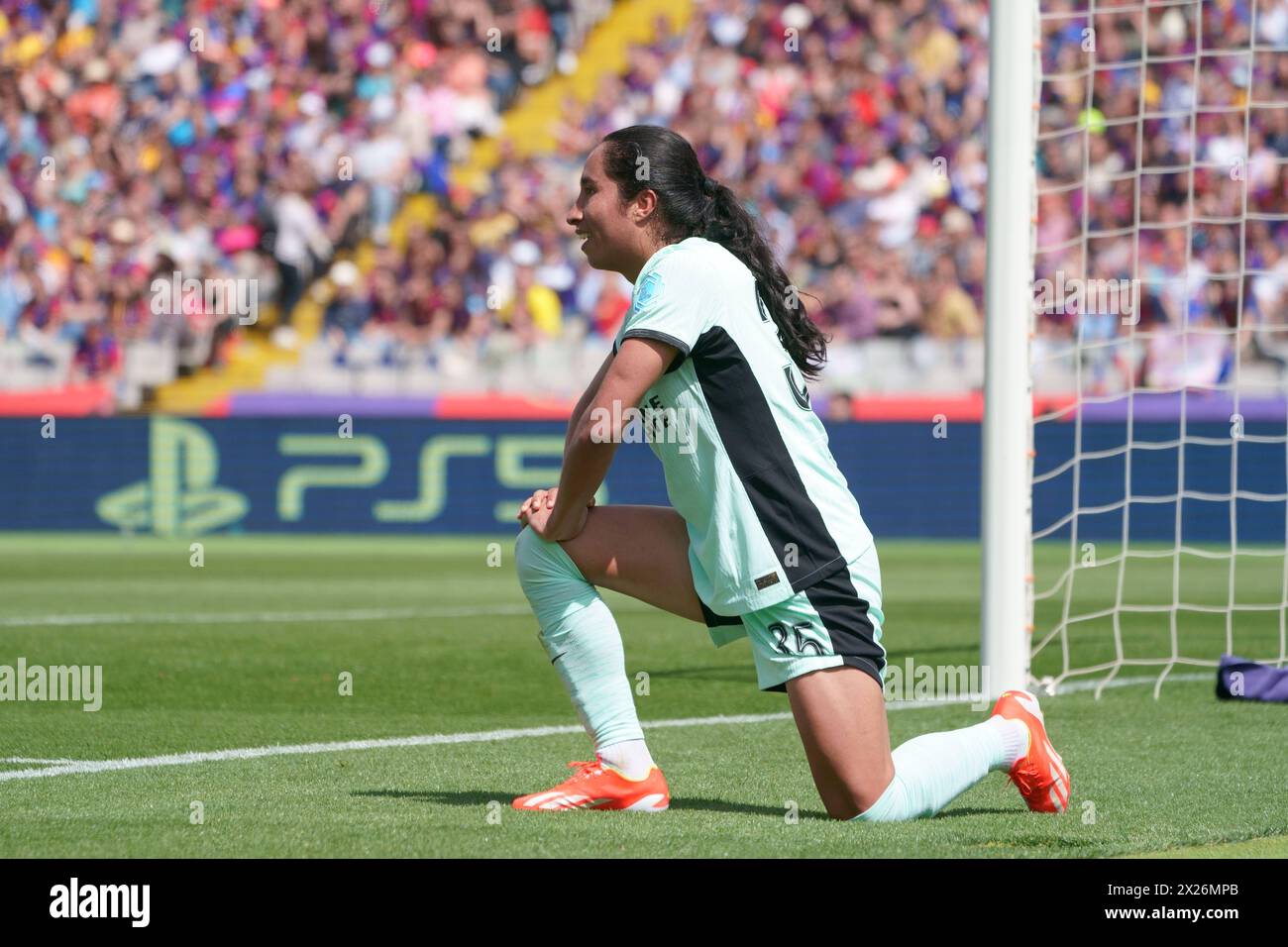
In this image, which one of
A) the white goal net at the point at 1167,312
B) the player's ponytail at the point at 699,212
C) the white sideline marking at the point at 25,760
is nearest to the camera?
the player's ponytail at the point at 699,212

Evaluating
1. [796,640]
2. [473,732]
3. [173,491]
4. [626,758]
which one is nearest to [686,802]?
[626,758]

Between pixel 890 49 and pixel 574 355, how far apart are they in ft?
18.8

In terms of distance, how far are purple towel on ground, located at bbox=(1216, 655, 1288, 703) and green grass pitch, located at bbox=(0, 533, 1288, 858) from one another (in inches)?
6.6

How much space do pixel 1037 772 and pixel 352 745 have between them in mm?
2408

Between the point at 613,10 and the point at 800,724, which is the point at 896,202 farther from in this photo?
the point at 800,724

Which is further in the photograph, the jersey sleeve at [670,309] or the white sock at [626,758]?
the white sock at [626,758]

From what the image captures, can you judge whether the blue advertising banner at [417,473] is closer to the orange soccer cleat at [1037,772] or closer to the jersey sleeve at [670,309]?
the orange soccer cleat at [1037,772]

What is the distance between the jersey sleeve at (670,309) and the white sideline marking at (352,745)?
2.21m

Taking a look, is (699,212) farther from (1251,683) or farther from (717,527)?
(1251,683)

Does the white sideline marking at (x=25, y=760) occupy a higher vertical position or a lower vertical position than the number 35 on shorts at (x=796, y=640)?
lower

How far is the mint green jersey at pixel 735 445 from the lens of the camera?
15.6 ft

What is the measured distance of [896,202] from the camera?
2041 cm

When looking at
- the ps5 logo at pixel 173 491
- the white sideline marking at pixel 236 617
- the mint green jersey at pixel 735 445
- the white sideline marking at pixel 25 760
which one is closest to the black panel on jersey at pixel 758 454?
→ the mint green jersey at pixel 735 445

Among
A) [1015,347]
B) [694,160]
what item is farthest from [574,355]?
[694,160]
